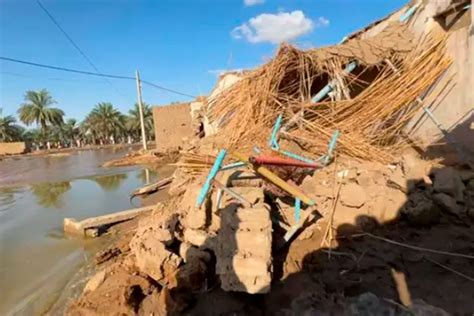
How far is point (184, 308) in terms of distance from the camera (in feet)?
10.6

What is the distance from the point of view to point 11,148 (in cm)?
4303

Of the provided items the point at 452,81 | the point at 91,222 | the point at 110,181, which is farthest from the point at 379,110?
the point at 110,181

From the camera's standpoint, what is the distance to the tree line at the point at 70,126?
Result: 48.5 metres

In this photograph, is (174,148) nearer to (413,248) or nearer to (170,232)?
(170,232)

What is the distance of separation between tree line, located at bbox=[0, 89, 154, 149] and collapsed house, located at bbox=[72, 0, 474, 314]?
4755 cm

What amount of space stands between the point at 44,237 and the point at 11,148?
43.0 meters

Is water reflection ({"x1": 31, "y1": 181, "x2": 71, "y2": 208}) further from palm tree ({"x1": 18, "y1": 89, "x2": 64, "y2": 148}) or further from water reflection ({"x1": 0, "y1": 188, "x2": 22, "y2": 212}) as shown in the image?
palm tree ({"x1": 18, "y1": 89, "x2": 64, "y2": 148})

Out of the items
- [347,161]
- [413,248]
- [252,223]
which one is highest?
[347,161]

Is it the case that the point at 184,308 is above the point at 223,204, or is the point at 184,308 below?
below

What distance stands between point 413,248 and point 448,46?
3.32m

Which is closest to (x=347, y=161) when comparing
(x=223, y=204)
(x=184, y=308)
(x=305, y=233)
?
(x=305, y=233)

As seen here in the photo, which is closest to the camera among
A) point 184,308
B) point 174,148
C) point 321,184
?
point 184,308

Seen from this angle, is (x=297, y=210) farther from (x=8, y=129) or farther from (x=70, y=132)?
(x=70, y=132)

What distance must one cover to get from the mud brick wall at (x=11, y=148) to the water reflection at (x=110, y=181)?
34.3 m
